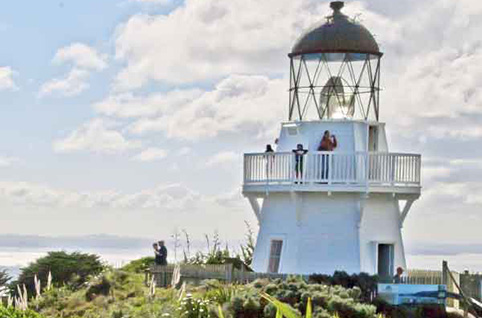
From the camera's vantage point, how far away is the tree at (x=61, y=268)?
33.3 metres

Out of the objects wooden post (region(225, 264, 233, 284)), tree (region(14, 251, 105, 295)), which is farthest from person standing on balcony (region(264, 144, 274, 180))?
tree (region(14, 251, 105, 295))

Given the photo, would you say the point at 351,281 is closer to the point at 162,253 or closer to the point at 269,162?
the point at 269,162

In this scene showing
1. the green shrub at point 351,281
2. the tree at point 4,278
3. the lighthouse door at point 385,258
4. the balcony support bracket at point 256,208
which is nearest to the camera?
the green shrub at point 351,281

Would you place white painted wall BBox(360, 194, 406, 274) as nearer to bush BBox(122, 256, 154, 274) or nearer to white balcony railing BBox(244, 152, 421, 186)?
white balcony railing BBox(244, 152, 421, 186)

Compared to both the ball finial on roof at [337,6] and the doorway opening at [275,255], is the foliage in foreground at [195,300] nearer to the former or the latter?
the doorway opening at [275,255]

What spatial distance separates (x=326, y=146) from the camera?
2656cm

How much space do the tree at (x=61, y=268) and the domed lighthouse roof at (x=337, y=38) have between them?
9997 mm

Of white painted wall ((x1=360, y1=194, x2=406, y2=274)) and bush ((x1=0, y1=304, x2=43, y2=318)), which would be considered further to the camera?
white painted wall ((x1=360, y1=194, x2=406, y2=274))

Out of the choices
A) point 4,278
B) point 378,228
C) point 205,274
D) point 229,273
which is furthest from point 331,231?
point 4,278

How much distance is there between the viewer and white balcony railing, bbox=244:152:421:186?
2612cm

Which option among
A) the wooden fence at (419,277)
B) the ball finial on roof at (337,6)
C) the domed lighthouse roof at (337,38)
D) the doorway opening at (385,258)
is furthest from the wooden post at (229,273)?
the ball finial on roof at (337,6)

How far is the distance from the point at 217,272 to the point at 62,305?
3.70 metres

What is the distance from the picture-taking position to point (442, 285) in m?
25.5

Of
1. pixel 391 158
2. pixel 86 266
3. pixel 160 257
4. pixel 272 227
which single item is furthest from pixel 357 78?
pixel 86 266
